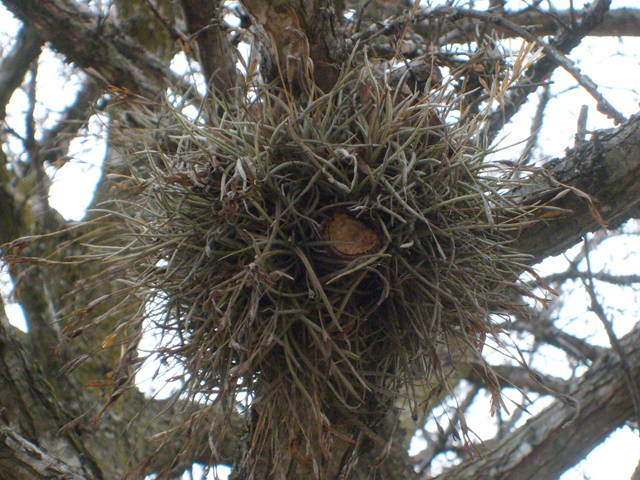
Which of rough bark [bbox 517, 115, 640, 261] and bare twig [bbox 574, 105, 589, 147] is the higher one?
bare twig [bbox 574, 105, 589, 147]

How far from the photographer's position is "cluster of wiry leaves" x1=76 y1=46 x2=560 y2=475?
2.70 feet

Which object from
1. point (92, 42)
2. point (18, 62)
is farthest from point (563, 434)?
point (18, 62)

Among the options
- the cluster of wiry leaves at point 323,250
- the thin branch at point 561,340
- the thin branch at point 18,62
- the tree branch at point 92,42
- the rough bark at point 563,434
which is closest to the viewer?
the cluster of wiry leaves at point 323,250

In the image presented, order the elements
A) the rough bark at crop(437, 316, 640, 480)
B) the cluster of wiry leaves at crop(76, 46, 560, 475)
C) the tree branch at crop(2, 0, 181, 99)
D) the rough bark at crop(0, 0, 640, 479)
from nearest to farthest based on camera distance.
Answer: the cluster of wiry leaves at crop(76, 46, 560, 475) → the rough bark at crop(0, 0, 640, 479) → the rough bark at crop(437, 316, 640, 480) → the tree branch at crop(2, 0, 181, 99)

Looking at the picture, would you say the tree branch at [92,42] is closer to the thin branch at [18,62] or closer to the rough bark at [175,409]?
the rough bark at [175,409]

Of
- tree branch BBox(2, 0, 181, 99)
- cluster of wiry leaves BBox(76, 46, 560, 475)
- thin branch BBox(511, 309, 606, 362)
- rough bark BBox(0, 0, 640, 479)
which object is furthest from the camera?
thin branch BBox(511, 309, 606, 362)

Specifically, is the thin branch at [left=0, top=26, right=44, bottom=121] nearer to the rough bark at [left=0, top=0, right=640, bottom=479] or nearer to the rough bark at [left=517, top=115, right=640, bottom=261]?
the rough bark at [left=0, top=0, right=640, bottom=479]

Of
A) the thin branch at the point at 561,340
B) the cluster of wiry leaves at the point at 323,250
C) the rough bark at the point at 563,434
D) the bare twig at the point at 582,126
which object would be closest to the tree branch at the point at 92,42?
the cluster of wiry leaves at the point at 323,250

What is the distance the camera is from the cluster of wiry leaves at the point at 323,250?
824 millimetres

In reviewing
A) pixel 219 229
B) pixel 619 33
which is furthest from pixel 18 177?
pixel 619 33

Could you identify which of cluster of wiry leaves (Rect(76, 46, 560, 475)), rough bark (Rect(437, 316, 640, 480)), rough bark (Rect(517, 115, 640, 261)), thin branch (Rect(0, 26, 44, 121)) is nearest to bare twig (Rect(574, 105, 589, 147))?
rough bark (Rect(517, 115, 640, 261))

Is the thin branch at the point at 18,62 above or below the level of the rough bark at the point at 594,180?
above

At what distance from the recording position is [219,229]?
825 millimetres

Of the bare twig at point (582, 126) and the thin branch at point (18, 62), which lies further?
the thin branch at point (18, 62)
